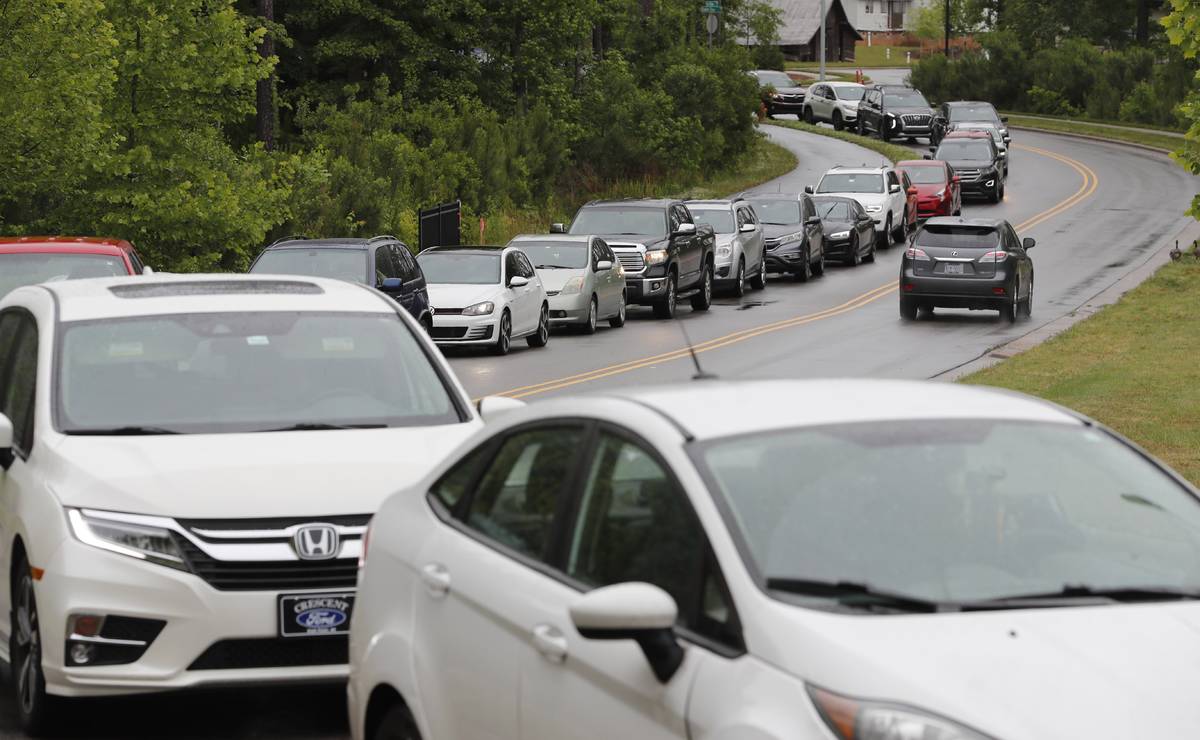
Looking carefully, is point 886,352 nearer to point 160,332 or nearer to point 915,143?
point 160,332

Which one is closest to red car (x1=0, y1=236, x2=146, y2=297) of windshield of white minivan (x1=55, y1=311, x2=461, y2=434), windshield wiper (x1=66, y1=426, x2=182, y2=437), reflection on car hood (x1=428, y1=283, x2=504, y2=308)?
windshield of white minivan (x1=55, y1=311, x2=461, y2=434)

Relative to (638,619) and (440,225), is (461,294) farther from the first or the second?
(638,619)

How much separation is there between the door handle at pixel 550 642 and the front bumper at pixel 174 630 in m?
2.52

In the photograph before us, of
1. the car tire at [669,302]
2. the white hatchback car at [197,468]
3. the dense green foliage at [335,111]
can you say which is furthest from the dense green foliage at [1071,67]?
the white hatchback car at [197,468]

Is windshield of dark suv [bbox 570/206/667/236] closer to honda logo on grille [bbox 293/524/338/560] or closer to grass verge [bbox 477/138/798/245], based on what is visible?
grass verge [bbox 477/138/798/245]

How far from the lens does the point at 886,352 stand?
2877 centimetres

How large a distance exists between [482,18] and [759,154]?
1788 centimetres

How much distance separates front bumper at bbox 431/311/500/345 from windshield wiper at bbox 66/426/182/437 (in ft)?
65.9

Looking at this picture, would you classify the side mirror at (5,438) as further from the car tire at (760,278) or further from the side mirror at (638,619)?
the car tire at (760,278)

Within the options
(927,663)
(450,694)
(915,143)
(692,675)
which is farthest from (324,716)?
(915,143)

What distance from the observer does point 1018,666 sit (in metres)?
3.87

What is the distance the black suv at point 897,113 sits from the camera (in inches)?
2933

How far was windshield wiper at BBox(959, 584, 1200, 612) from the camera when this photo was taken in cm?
423

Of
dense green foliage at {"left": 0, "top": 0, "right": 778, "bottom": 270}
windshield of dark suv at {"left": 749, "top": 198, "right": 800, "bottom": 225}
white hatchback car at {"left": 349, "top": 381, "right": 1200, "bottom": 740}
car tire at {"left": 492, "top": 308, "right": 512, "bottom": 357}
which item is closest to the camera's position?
white hatchback car at {"left": 349, "top": 381, "right": 1200, "bottom": 740}
